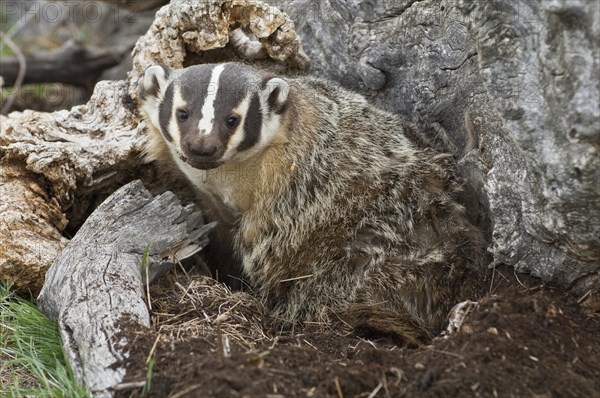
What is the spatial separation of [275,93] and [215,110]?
37 cm

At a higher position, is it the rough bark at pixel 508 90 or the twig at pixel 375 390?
the rough bark at pixel 508 90

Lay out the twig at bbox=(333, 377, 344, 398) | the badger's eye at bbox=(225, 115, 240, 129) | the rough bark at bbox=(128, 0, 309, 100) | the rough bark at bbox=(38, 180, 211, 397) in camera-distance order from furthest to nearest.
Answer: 1. the rough bark at bbox=(128, 0, 309, 100)
2. the badger's eye at bbox=(225, 115, 240, 129)
3. the rough bark at bbox=(38, 180, 211, 397)
4. the twig at bbox=(333, 377, 344, 398)

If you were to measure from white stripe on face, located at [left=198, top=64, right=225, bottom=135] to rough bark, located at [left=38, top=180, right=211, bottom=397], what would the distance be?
0.58 m

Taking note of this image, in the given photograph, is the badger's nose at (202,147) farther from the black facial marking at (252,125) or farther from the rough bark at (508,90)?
the rough bark at (508,90)

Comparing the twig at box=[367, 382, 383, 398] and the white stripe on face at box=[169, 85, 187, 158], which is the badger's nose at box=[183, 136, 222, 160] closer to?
the white stripe on face at box=[169, 85, 187, 158]

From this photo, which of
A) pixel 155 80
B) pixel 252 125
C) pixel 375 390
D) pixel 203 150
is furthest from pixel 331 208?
pixel 375 390

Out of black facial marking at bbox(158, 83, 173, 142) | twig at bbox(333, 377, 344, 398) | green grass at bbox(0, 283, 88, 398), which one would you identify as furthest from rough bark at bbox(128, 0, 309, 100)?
twig at bbox(333, 377, 344, 398)

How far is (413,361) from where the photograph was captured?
8.93 ft

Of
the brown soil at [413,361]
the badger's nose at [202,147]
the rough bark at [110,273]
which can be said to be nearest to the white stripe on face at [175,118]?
the badger's nose at [202,147]

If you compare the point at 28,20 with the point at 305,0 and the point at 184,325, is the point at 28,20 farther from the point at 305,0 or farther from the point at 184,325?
the point at 184,325

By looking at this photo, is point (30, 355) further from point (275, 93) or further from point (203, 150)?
point (275, 93)

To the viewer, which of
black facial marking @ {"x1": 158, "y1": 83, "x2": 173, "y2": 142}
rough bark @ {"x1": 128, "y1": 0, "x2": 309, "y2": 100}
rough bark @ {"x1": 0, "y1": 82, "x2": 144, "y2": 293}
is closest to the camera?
black facial marking @ {"x1": 158, "y1": 83, "x2": 173, "y2": 142}

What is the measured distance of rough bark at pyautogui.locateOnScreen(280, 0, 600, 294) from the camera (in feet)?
8.30

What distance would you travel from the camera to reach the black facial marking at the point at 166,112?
3555 millimetres
